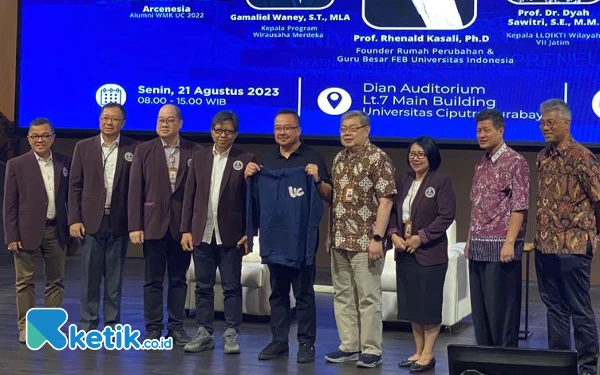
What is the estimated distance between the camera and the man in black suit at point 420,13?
7977 mm

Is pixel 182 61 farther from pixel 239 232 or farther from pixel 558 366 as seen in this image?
pixel 558 366

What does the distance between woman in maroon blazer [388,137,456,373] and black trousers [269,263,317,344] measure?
52 centimetres

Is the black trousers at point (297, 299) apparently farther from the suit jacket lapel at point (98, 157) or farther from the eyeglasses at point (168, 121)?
the suit jacket lapel at point (98, 157)

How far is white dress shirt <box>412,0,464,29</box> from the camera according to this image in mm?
7980

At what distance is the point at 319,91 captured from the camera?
26.9ft

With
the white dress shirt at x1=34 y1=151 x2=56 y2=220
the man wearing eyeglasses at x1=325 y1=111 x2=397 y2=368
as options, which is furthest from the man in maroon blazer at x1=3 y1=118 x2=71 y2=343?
the man wearing eyeglasses at x1=325 y1=111 x2=397 y2=368

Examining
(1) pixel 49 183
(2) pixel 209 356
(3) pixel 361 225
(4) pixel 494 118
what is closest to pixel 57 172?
(1) pixel 49 183

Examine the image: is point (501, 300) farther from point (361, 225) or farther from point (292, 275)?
point (292, 275)

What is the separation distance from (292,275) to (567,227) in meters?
1.53

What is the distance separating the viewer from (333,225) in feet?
17.9

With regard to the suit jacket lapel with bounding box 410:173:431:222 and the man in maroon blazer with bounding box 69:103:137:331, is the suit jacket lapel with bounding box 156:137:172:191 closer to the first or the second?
the man in maroon blazer with bounding box 69:103:137:331

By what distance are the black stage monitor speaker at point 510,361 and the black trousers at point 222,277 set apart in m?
1.86

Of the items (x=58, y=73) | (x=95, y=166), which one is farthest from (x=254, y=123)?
(x=95, y=166)

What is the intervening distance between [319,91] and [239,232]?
2824 mm
